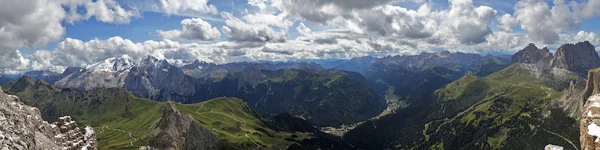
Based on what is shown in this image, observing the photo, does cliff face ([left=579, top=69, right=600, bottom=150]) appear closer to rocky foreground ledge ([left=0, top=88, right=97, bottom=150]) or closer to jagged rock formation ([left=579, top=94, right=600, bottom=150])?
jagged rock formation ([left=579, top=94, right=600, bottom=150])

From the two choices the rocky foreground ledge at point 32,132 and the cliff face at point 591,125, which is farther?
the rocky foreground ledge at point 32,132

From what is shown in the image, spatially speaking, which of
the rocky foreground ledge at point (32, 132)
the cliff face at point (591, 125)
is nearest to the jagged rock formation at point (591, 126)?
the cliff face at point (591, 125)

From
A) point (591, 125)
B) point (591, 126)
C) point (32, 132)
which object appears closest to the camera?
point (591, 126)

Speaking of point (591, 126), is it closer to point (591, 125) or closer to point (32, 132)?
point (591, 125)

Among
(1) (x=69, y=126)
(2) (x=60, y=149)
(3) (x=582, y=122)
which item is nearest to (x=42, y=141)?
(2) (x=60, y=149)

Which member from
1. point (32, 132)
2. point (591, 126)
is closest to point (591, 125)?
point (591, 126)

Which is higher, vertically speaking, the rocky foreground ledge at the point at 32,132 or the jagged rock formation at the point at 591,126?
the jagged rock formation at the point at 591,126

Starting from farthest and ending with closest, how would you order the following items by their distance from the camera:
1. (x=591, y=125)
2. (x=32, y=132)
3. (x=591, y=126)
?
(x=32, y=132) < (x=591, y=125) < (x=591, y=126)

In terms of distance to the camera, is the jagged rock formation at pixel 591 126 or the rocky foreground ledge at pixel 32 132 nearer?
the jagged rock formation at pixel 591 126

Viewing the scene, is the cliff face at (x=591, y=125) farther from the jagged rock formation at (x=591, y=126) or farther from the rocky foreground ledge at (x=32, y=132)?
the rocky foreground ledge at (x=32, y=132)
